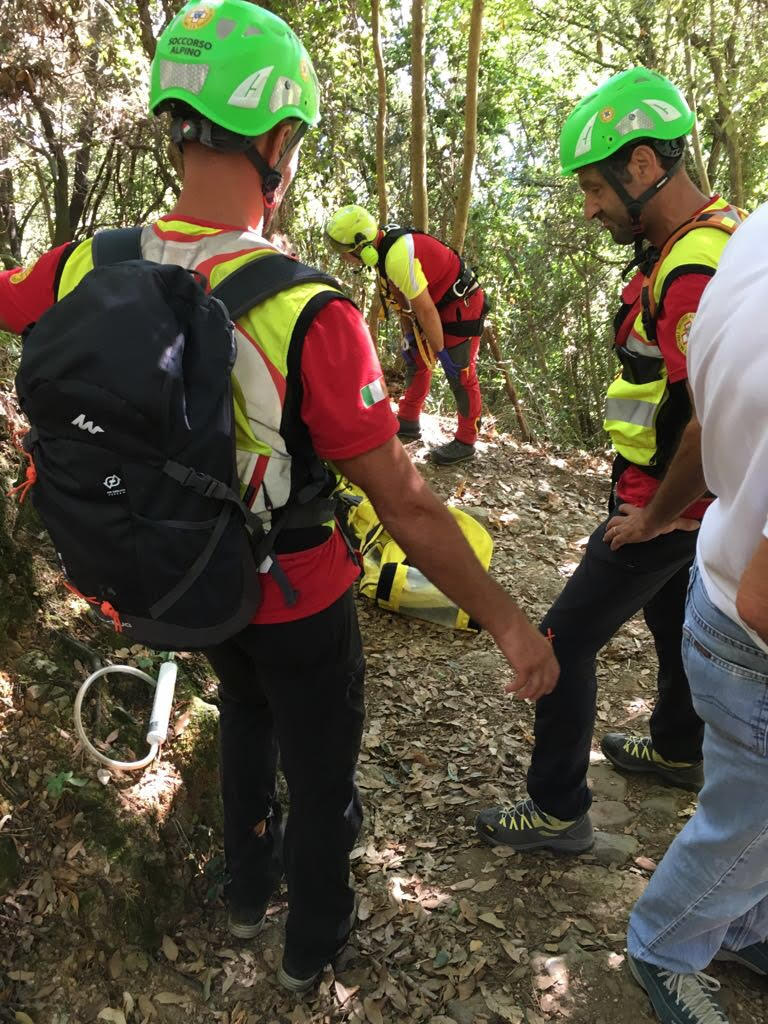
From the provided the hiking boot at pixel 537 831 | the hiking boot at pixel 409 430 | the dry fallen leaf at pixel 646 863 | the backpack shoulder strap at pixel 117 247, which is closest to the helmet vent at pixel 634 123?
the backpack shoulder strap at pixel 117 247

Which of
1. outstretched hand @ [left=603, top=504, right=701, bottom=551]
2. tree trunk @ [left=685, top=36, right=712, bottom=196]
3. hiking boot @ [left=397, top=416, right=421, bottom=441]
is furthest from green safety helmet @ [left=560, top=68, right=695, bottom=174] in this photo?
tree trunk @ [left=685, top=36, right=712, bottom=196]

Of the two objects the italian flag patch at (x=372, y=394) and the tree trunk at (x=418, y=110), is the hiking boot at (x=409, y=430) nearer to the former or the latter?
the tree trunk at (x=418, y=110)

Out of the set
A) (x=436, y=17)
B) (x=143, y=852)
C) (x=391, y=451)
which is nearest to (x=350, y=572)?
(x=391, y=451)

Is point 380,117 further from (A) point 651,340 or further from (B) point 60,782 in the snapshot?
(B) point 60,782

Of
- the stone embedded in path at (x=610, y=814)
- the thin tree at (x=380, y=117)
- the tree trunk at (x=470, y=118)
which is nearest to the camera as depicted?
the stone embedded in path at (x=610, y=814)

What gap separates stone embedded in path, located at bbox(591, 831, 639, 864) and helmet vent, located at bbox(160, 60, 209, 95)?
2.96 m

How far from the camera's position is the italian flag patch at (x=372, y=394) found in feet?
5.18

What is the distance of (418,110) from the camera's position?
6.98 meters

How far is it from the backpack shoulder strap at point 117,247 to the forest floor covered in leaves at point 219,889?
1683 millimetres

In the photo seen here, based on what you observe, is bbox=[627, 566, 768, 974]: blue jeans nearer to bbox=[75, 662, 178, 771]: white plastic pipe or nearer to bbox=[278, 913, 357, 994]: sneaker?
bbox=[278, 913, 357, 994]: sneaker

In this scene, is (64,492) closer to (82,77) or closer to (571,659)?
(571,659)

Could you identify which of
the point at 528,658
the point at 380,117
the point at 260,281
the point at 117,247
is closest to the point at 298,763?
the point at 528,658

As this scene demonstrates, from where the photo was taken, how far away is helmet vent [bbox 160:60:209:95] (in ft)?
5.29

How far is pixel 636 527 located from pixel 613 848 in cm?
145
